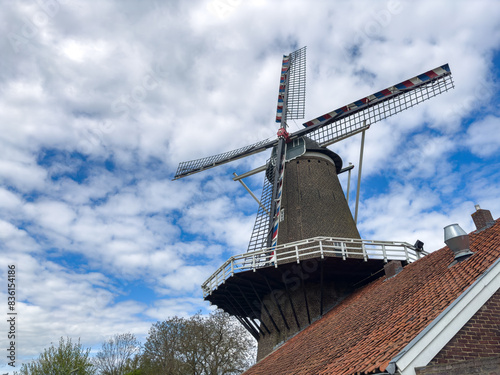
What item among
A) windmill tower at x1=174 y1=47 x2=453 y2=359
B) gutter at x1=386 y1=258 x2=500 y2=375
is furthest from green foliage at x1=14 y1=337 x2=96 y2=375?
gutter at x1=386 y1=258 x2=500 y2=375

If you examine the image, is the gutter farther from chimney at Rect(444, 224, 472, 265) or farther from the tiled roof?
chimney at Rect(444, 224, 472, 265)

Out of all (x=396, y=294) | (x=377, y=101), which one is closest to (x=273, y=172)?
(x=377, y=101)

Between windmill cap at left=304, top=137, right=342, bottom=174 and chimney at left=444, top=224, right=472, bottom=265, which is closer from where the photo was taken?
chimney at left=444, top=224, right=472, bottom=265

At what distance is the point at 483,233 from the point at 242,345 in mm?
20871

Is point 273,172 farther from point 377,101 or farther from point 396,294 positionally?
point 396,294

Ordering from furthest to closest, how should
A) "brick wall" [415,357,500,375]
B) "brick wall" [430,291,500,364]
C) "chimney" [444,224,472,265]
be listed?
"chimney" [444,224,472,265], "brick wall" [430,291,500,364], "brick wall" [415,357,500,375]

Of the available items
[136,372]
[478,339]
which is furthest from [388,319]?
[136,372]

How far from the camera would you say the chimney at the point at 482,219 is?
959 centimetres

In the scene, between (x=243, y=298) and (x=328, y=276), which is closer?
(x=328, y=276)

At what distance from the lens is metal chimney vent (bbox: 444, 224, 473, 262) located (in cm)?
808

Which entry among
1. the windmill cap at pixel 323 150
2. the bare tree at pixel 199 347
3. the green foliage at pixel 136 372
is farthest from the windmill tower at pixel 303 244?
the green foliage at pixel 136 372

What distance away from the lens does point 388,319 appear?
7.17 m

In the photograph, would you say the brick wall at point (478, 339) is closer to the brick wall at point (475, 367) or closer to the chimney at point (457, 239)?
the brick wall at point (475, 367)

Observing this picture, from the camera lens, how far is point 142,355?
2995 cm
